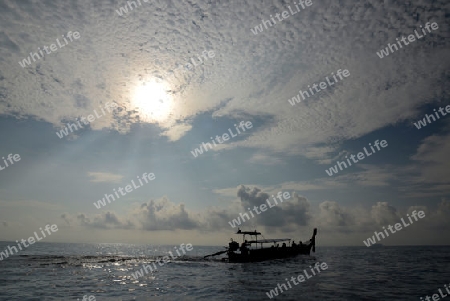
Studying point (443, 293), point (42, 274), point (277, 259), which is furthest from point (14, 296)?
point (277, 259)

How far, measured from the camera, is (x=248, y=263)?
55719 mm

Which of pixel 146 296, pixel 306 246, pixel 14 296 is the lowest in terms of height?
pixel 306 246

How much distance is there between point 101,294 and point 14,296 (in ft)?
24.0

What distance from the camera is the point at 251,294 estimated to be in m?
26.4

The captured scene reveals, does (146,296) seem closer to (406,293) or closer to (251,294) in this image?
(251,294)

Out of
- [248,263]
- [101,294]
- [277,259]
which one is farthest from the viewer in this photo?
[277,259]

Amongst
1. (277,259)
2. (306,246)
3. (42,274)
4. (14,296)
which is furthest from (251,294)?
(306,246)

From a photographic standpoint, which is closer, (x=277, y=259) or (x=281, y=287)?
(x=281, y=287)

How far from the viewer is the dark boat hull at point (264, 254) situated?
55.1 metres

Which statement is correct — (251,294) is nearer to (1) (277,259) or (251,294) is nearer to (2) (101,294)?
(2) (101,294)

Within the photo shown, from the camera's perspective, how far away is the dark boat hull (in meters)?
55.1

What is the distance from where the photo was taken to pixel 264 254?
2298 inches

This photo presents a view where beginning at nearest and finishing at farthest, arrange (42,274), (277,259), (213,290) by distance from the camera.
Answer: (213,290), (42,274), (277,259)

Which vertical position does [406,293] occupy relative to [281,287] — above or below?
below
